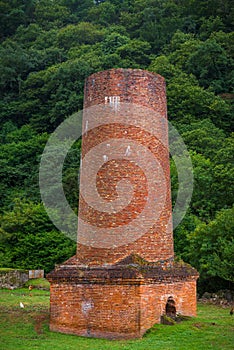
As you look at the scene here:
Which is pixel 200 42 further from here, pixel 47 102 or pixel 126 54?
pixel 47 102

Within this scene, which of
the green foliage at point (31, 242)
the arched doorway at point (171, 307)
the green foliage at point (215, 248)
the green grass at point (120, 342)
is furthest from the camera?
the green foliage at point (31, 242)

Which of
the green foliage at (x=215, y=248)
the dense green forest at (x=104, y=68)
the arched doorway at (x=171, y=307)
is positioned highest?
the dense green forest at (x=104, y=68)

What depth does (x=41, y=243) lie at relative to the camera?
2512 cm

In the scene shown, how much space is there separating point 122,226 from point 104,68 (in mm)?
28486

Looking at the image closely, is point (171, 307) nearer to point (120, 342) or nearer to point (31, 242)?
point (120, 342)

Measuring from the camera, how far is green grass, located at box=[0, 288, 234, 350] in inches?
364

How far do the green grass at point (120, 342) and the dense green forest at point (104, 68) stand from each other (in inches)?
273

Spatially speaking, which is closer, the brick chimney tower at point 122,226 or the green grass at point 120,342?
the green grass at point 120,342

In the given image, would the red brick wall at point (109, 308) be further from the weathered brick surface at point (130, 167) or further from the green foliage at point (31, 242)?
the green foliage at point (31, 242)

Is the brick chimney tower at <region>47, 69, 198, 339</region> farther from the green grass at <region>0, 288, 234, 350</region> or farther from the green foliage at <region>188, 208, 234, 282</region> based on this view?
the green foliage at <region>188, 208, 234, 282</region>

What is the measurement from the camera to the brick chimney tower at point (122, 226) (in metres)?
10.2

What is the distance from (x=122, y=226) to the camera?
427 inches

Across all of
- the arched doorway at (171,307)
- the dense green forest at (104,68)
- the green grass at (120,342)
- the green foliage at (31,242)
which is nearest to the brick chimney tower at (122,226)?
the arched doorway at (171,307)

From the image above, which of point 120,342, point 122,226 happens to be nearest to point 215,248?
point 122,226
